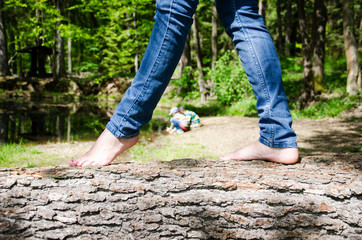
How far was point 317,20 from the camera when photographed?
10.0m

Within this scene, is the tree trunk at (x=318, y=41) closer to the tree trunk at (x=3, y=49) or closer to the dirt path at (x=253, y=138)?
the dirt path at (x=253, y=138)

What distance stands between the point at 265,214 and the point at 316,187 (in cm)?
26

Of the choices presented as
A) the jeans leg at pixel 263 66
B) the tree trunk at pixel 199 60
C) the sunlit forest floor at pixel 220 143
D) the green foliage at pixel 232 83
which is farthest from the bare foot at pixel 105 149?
the tree trunk at pixel 199 60

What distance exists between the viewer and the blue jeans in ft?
4.36

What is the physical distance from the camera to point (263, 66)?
145 centimetres

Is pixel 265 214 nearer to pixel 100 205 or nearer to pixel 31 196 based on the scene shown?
pixel 100 205

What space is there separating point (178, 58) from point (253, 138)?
5015mm

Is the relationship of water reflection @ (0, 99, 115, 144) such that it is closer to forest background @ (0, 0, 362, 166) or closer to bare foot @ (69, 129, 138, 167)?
bare foot @ (69, 129, 138, 167)

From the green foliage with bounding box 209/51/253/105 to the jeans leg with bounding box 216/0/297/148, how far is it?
990 cm

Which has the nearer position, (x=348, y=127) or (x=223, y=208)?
(x=223, y=208)

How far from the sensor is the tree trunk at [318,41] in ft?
31.1

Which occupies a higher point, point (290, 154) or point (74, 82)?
point (290, 154)

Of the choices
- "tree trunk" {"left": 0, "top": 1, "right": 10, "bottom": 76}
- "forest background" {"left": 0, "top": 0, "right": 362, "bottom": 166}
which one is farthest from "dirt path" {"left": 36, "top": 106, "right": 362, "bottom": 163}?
"tree trunk" {"left": 0, "top": 1, "right": 10, "bottom": 76}

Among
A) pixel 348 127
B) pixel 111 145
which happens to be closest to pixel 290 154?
pixel 111 145
